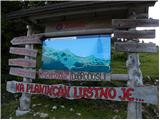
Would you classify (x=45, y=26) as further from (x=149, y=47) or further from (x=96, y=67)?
(x=149, y=47)

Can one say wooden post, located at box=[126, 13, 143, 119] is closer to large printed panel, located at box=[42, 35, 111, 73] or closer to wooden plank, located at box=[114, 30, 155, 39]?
wooden plank, located at box=[114, 30, 155, 39]

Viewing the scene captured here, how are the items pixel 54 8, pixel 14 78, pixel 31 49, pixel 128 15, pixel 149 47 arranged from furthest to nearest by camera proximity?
pixel 14 78
pixel 31 49
pixel 54 8
pixel 128 15
pixel 149 47

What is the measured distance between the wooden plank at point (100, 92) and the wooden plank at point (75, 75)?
0.91ft

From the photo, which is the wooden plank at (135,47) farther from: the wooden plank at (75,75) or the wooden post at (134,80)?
the wooden plank at (75,75)

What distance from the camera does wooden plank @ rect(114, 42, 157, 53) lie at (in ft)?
20.1

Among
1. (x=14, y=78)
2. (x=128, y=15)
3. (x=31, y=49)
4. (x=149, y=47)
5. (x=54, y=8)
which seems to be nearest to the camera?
(x=149, y=47)

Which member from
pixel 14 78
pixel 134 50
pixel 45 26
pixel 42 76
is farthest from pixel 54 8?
pixel 14 78

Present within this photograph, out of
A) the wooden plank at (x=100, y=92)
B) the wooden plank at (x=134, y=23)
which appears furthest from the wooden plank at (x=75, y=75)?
the wooden plank at (x=134, y=23)

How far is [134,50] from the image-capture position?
6.25m

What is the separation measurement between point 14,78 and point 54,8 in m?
5.47

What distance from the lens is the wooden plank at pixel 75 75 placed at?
6.73 m

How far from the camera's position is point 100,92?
6.47 m

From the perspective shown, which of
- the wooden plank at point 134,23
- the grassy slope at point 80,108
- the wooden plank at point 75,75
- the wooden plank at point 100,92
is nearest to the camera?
the wooden plank at point 100,92

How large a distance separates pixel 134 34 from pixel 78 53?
1.62 metres
